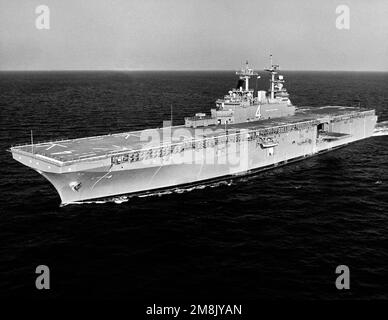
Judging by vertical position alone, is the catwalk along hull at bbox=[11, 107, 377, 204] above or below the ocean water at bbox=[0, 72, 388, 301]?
above

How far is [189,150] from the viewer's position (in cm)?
3375

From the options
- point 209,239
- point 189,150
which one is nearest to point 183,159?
point 189,150

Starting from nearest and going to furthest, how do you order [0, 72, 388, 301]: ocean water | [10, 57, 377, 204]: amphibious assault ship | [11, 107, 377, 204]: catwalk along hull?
[0, 72, 388, 301]: ocean water → [11, 107, 377, 204]: catwalk along hull → [10, 57, 377, 204]: amphibious assault ship

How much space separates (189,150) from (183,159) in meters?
0.93

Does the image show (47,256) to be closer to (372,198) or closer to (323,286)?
(323,286)

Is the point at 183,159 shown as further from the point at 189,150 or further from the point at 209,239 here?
the point at 209,239

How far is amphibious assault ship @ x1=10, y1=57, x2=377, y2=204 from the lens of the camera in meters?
29.3

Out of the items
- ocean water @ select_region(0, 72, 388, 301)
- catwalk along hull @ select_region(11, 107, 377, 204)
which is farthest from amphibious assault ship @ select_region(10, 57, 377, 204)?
ocean water @ select_region(0, 72, 388, 301)

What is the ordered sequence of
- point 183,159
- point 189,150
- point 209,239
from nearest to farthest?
point 209,239
point 183,159
point 189,150

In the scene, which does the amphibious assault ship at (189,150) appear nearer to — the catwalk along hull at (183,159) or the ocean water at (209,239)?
the catwalk along hull at (183,159)

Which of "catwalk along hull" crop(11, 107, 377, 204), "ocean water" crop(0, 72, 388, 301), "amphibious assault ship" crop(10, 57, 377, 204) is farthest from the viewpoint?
"amphibious assault ship" crop(10, 57, 377, 204)

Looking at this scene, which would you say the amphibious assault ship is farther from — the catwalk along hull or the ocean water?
the ocean water

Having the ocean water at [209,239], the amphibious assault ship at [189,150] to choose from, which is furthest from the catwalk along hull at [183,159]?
the ocean water at [209,239]

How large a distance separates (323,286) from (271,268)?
2.94 meters
